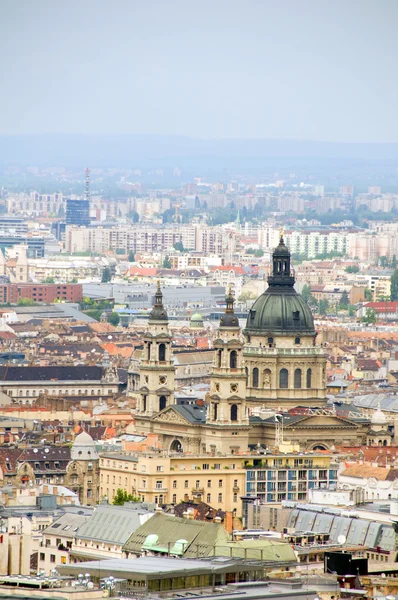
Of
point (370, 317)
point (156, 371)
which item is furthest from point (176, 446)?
point (370, 317)

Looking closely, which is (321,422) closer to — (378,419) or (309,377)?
(378,419)

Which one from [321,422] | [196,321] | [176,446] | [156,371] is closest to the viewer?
[176,446]

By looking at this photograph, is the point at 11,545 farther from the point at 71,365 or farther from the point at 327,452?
the point at 71,365

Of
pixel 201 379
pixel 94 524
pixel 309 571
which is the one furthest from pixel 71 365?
pixel 309 571

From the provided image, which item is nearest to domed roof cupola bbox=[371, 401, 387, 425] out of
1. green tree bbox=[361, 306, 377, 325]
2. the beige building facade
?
the beige building facade

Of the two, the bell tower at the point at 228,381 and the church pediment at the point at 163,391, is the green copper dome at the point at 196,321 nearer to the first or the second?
the church pediment at the point at 163,391

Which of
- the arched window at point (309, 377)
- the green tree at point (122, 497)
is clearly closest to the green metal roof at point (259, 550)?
the green tree at point (122, 497)
